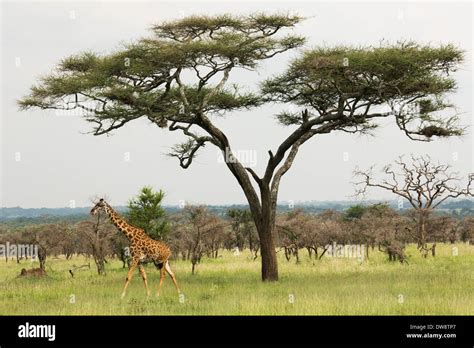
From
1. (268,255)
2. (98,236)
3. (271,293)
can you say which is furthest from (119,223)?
(98,236)

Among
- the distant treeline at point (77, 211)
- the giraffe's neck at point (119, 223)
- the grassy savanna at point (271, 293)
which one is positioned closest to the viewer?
the grassy savanna at point (271, 293)

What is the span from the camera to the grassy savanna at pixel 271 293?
1317 cm

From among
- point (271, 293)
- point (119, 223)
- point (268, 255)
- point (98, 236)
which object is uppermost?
point (119, 223)

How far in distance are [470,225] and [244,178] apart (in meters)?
27.2

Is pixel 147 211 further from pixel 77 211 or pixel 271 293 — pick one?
pixel 77 211

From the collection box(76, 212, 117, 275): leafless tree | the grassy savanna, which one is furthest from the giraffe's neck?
box(76, 212, 117, 275): leafless tree

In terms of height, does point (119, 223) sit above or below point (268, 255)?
above

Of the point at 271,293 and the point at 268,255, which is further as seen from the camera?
the point at 268,255

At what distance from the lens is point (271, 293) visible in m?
15.9

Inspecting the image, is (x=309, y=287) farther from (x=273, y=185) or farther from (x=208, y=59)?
(x=208, y=59)

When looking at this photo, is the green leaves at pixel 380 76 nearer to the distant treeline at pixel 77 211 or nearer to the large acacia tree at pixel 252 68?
the large acacia tree at pixel 252 68

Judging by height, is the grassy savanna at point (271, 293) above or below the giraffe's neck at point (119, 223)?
below

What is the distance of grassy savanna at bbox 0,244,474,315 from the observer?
13.2m

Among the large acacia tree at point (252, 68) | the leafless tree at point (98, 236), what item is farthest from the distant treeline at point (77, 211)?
the large acacia tree at point (252, 68)
